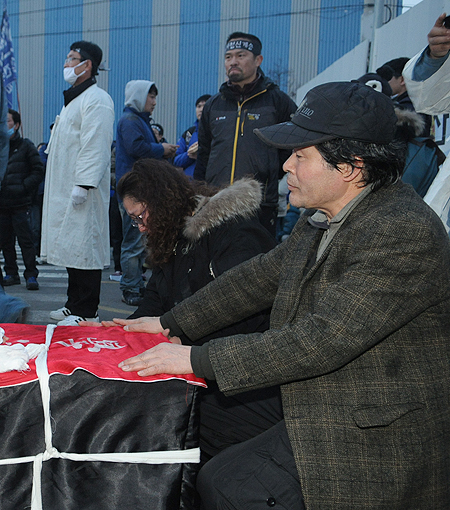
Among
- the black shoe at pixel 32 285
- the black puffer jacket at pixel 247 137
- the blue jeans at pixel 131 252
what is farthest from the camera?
the black shoe at pixel 32 285

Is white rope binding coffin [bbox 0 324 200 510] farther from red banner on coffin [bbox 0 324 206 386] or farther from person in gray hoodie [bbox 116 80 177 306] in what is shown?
person in gray hoodie [bbox 116 80 177 306]

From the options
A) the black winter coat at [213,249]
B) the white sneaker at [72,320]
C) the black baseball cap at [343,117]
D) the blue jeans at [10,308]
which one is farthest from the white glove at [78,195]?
the black baseball cap at [343,117]

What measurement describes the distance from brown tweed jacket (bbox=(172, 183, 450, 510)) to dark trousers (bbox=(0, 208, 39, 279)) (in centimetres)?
523

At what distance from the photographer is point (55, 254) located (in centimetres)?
448

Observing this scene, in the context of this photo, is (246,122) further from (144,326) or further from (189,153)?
(144,326)

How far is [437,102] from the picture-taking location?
9.66ft

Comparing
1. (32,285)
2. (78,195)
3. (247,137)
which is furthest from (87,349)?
(32,285)

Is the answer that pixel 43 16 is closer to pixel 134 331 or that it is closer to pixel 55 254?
pixel 55 254

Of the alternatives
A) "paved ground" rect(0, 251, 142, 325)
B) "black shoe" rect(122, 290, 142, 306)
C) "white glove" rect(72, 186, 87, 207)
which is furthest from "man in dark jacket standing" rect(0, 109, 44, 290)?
"white glove" rect(72, 186, 87, 207)

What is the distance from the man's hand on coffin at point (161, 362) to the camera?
1.65 metres

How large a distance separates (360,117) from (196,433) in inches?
39.2

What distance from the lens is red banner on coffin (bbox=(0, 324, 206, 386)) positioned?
1.62 m

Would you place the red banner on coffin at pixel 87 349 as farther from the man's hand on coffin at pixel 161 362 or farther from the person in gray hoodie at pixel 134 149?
the person in gray hoodie at pixel 134 149

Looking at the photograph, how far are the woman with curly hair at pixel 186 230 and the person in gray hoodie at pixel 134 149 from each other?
2820 mm
